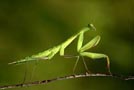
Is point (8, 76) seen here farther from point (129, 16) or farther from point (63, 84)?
point (129, 16)

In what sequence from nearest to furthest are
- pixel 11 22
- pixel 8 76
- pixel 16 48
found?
pixel 8 76
pixel 16 48
pixel 11 22

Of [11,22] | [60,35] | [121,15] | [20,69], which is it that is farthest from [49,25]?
[121,15]

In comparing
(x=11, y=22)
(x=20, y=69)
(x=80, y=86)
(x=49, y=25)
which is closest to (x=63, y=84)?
(x=80, y=86)

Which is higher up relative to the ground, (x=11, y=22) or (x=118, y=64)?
(x=11, y=22)

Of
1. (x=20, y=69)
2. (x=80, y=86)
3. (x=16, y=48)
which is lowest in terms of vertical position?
(x=80, y=86)

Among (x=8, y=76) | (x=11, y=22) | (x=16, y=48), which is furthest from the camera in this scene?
(x=11, y=22)

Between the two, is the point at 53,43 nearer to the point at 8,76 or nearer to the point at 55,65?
the point at 55,65

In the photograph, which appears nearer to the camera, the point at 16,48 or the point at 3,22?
the point at 16,48
